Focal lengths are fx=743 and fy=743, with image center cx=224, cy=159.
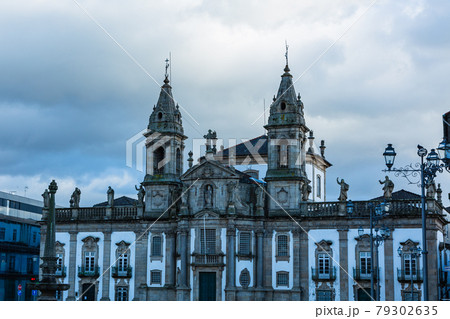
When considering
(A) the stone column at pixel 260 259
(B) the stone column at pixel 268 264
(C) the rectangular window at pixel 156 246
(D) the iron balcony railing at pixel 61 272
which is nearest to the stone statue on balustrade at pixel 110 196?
(C) the rectangular window at pixel 156 246

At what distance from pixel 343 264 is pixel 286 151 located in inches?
398

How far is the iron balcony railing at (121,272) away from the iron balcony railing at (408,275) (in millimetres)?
21437

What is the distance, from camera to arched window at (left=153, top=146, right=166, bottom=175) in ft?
206

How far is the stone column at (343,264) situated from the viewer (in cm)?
5494

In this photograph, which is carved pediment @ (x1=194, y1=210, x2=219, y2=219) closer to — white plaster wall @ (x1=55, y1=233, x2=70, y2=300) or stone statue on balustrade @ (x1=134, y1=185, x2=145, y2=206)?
stone statue on balustrade @ (x1=134, y1=185, x2=145, y2=206)

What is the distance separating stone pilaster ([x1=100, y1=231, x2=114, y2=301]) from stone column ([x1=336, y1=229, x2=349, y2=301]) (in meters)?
19.0

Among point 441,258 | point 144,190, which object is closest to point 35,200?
point 144,190

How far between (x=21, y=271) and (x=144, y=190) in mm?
22740

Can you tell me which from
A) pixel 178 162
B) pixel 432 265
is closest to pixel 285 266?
pixel 432 265

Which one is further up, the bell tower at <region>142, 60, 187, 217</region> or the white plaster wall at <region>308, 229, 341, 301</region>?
the bell tower at <region>142, 60, 187, 217</region>

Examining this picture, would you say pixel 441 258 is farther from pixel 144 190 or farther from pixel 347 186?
pixel 144 190

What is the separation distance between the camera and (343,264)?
55.4 m

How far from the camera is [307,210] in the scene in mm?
57844

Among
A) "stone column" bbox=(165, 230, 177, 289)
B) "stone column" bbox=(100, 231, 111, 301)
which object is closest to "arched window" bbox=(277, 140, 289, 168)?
"stone column" bbox=(165, 230, 177, 289)
